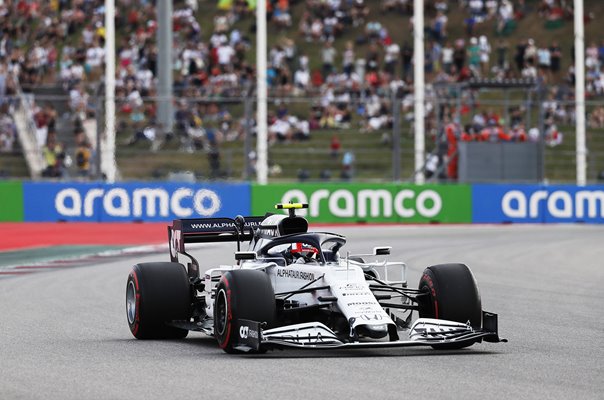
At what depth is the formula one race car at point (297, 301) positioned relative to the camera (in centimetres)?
961

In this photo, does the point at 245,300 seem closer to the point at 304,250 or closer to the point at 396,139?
the point at 304,250

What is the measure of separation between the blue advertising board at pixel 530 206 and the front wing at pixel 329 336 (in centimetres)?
2090

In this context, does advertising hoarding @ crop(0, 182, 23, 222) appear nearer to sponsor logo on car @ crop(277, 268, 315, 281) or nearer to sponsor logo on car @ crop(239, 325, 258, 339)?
sponsor logo on car @ crop(277, 268, 315, 281)

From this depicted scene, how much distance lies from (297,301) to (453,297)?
1187mm

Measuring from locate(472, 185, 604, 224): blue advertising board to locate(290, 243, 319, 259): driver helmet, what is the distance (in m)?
20.3

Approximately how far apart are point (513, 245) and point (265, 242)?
13370 mm

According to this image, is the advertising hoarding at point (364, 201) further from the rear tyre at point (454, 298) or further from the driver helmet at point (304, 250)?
the rear tyre at point (454, 298)

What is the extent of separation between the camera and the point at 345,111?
31031 millimetres

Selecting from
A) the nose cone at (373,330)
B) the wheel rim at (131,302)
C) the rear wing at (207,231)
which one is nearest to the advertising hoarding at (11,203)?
the rear wing at (207,231)

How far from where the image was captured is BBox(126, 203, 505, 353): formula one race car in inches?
378

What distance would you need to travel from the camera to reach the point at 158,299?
11156mm

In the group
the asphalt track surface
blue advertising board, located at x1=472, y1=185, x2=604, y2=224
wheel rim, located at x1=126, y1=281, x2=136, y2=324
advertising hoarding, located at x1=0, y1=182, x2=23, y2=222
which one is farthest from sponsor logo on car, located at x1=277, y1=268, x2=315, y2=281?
blue advertising board, located at x1=472, y1=185, x2=604, y2=224

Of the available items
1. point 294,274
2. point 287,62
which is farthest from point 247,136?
point 294,274

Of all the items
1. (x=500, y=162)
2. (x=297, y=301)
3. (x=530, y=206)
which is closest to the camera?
(x=297, y=301)
